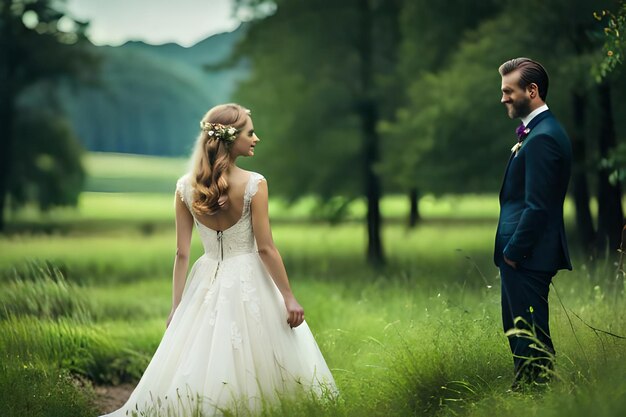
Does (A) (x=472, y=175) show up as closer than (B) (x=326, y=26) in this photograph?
Yes

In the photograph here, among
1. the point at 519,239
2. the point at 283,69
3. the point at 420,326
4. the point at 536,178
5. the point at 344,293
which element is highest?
the point at 283,69

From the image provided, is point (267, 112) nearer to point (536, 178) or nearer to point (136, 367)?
point (136, 367)

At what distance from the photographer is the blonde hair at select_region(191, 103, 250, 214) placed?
512 centimetres

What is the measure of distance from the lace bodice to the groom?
1494 mm

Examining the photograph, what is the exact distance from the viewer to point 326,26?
57.1 feet

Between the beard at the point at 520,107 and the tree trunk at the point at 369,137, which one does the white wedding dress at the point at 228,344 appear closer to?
the beard at the point at 520,107

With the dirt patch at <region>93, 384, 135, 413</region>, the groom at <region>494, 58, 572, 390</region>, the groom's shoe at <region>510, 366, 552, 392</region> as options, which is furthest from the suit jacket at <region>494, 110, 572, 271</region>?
the dirt patch at <region>93, 384, 135, 413</region>

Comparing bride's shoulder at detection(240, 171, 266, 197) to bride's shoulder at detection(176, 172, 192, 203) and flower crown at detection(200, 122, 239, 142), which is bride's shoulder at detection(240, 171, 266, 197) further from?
bride's shoulder at detection(176, 172, 192, 203)

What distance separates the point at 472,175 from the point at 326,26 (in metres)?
5.10

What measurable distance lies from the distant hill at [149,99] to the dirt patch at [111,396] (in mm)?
13344

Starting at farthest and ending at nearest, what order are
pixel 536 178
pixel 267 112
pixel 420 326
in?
1. pixel 267 112
2. pixel 420 326
3. pixel 536 178

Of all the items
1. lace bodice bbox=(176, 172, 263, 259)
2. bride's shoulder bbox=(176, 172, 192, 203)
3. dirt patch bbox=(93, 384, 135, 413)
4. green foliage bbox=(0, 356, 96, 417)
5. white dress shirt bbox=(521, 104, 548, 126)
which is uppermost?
white dress shirt bbox=(521, 104, 548, 126)

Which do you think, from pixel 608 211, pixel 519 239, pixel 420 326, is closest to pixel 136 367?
pixel 420 326

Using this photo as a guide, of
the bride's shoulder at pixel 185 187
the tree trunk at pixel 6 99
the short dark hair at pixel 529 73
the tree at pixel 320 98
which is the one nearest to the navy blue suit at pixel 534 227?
the short dark hair at pixel 529 73
